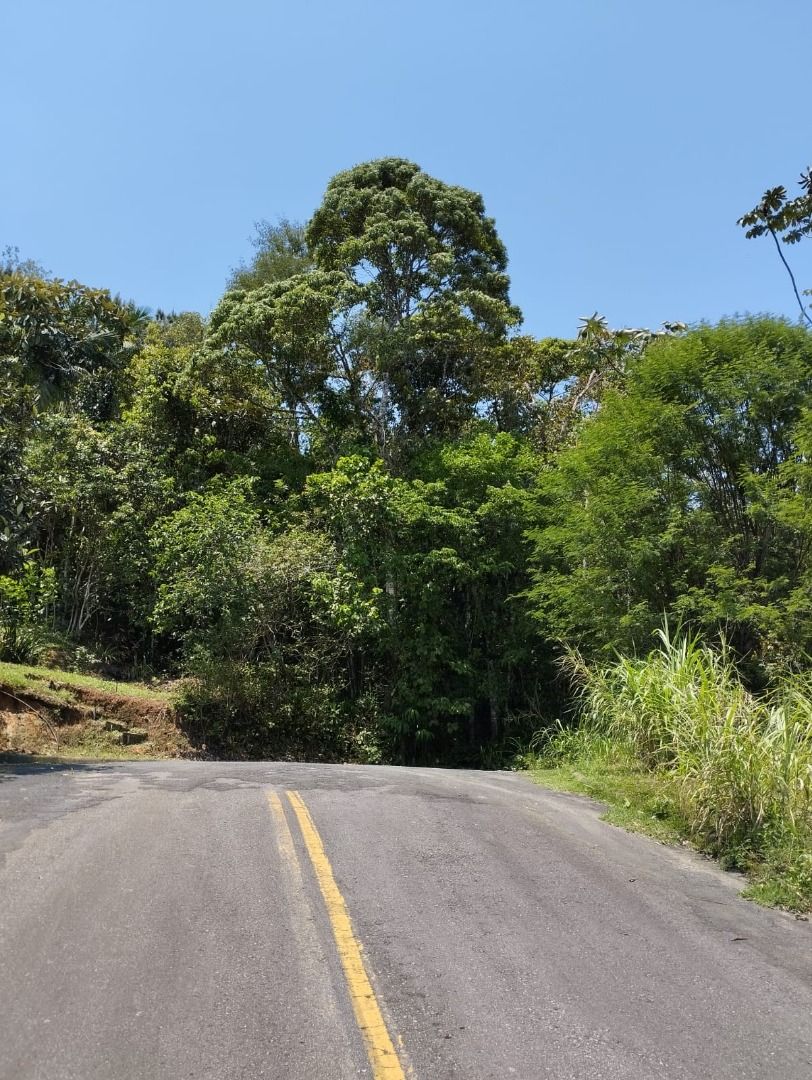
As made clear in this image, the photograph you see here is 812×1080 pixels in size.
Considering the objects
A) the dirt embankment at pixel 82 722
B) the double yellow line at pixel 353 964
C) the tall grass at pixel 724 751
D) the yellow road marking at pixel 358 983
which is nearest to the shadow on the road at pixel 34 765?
the dirt embankment at pixel 82 722

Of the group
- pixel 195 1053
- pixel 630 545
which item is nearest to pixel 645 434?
pixel 630 545

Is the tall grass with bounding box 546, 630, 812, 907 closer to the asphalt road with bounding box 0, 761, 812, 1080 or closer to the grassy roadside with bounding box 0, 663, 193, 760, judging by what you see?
the asphalt road with bounding box 0, 761, 812, 1080

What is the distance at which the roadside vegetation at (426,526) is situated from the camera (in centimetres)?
1237

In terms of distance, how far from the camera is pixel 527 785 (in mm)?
12258

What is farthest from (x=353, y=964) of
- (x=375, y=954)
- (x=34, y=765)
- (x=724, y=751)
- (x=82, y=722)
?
(x=82, y=722)

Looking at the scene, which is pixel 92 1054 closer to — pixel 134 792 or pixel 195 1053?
pixel 195 1053

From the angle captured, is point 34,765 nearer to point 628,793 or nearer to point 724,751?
point 628,793

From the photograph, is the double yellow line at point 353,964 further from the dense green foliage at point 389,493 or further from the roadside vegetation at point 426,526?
the dense green foliage at point 389,493

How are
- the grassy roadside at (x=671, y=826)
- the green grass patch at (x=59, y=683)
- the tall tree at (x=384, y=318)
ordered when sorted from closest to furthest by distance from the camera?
the grassy roadside at (x=671, y=826) < the green grass patch at (x=59, y=683) < the tall tree at (x=384, y=318)

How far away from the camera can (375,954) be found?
4797mm

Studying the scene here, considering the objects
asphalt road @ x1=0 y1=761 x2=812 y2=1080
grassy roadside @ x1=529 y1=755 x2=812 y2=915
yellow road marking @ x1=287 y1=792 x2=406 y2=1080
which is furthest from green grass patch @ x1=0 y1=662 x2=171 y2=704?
yellow road marking @ x1=287 y1=792 x2=406 y2=1080

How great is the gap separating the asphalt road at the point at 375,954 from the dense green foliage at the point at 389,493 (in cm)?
818

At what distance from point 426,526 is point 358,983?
18412 mm

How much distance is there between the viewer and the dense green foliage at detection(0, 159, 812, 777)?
1539 centimetres
